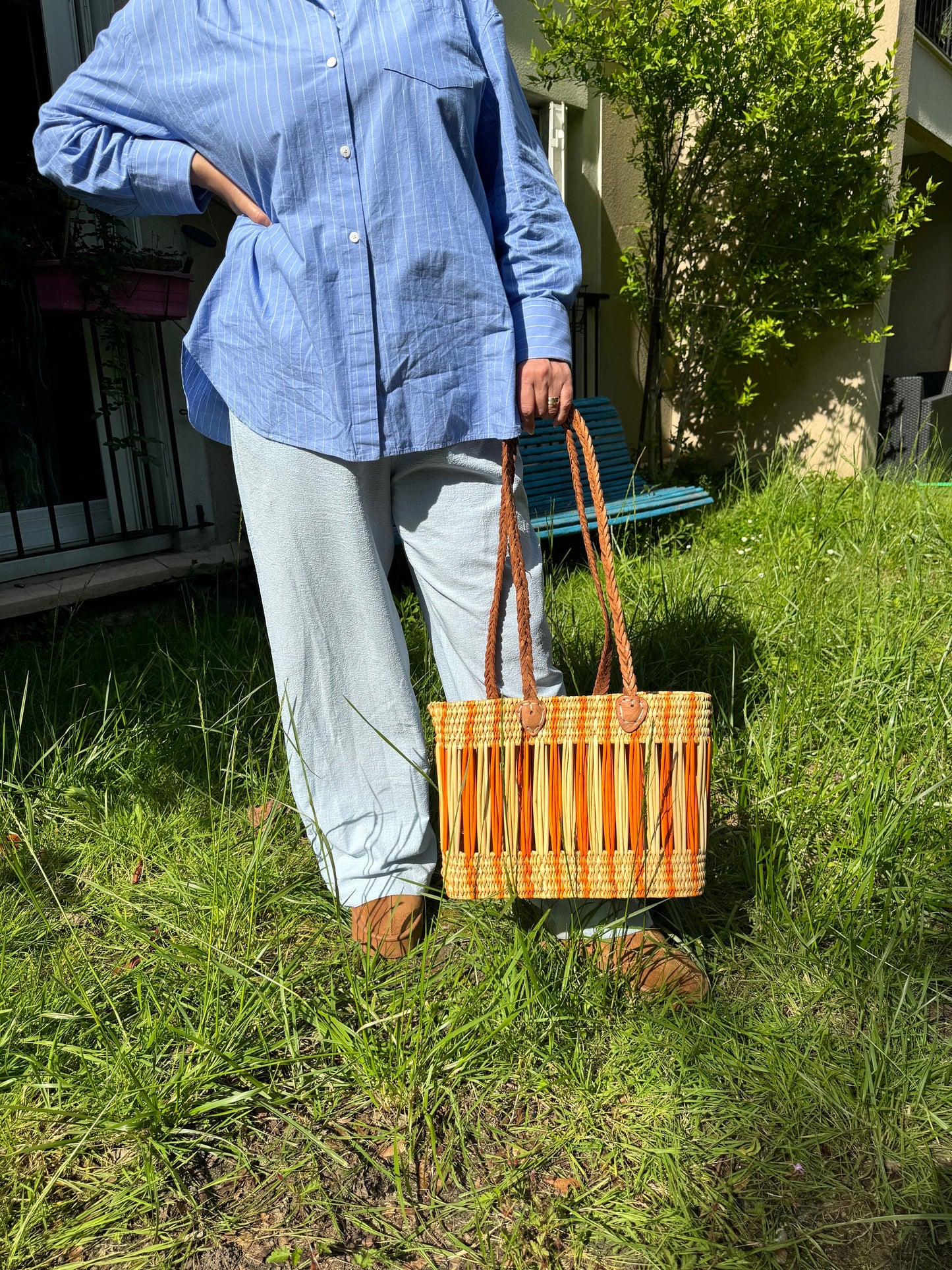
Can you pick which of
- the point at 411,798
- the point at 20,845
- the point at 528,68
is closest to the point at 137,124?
the point at 411,798

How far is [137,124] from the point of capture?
158cm

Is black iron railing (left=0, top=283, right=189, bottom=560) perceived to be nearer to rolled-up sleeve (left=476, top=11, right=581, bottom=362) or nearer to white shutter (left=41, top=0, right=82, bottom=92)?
white shutter (left=41, top=0, right=82, bottom=92)

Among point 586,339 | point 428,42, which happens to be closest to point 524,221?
point 428,42

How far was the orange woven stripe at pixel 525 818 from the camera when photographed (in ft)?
4.95

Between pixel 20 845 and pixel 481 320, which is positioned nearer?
pixel 481 320

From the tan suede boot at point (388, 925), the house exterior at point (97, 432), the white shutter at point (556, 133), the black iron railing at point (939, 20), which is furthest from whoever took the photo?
the black iron railing at point (939, 20)

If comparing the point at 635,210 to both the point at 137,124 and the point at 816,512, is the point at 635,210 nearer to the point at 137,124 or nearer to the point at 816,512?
the point at 816,512

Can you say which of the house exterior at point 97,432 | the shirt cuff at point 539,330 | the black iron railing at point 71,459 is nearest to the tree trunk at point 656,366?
the house exterior at point 97,432

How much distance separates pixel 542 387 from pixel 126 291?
7.92 feet

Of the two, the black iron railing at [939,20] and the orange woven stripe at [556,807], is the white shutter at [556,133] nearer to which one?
the black iron railing at [939,20]

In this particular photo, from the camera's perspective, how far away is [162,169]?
156 centimetres

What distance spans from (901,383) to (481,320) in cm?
589

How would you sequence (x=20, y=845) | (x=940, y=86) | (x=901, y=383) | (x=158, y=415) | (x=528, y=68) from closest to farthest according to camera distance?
(x=20, y=845) → (x=158, y=415) → (x=528, y=68) → (x=901, y=383) → (x=940, y=86)

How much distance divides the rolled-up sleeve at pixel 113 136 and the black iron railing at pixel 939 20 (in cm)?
834
